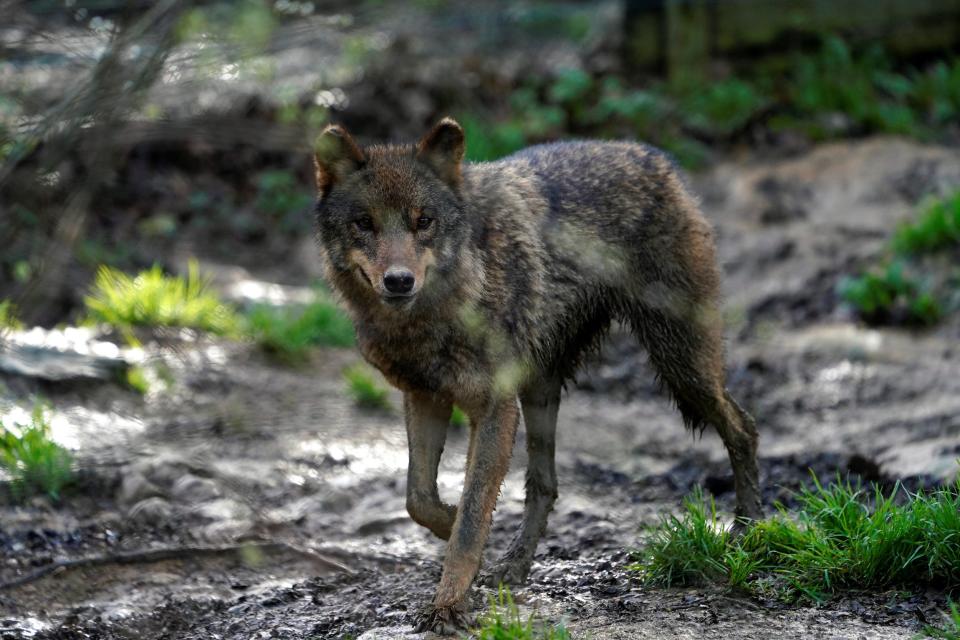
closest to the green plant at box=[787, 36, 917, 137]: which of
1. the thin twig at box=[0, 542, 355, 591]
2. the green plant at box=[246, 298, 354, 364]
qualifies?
the green plant at box=[246, 298, 354, 364]

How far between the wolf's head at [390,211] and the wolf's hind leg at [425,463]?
1.79ft

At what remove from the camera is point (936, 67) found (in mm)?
11422

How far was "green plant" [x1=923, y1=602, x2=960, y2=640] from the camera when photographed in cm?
376

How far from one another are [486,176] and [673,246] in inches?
38.9

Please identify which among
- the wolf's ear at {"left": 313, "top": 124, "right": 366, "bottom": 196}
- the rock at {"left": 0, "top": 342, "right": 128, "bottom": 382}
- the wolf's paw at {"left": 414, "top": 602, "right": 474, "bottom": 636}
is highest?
the wolf's ear at {"left": 313, "top": 124, "right": 366, "bottom": 196}

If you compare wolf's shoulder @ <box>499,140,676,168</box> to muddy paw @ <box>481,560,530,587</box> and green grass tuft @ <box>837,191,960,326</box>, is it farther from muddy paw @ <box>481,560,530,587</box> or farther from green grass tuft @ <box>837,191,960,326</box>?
green grass tuft @ <box>837,191,960,326</box>

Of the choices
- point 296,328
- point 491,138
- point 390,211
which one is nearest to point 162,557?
point 390,211

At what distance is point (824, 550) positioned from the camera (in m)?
4.52

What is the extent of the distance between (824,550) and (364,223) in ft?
7.30

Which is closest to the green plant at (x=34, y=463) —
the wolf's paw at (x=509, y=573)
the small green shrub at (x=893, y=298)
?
the wolf's paw at (x=509, y=573)

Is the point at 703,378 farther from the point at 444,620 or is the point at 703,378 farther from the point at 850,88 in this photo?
the point at 850,88

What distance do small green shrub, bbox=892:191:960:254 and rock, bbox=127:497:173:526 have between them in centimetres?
613

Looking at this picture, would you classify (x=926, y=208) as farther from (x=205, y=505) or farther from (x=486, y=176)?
(x=205, y=505)


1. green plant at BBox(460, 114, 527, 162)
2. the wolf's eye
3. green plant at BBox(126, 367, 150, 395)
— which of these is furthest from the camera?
green plant at BBox(460, 114, 527, 162)
